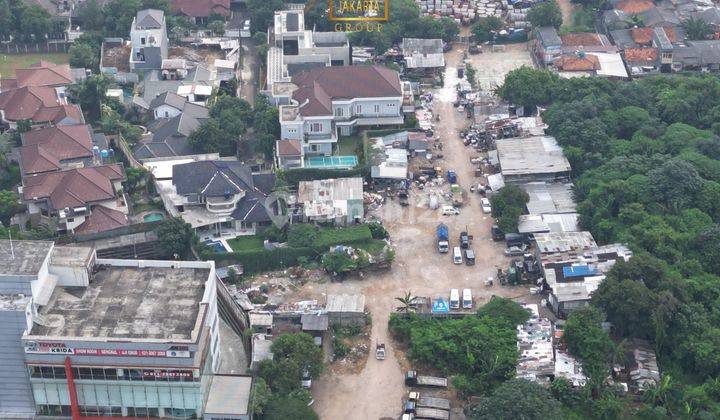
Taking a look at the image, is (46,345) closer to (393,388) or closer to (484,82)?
(393,388)

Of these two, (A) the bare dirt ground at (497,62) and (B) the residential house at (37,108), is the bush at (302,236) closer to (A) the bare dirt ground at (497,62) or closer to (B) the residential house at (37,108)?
(B) the residential house at (37,108)

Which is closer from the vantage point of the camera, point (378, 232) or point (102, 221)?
point (102, 221)

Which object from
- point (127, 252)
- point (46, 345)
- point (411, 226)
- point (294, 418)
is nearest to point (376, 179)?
point (411, 226)

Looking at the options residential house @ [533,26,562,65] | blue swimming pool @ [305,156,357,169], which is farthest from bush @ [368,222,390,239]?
residential house @ [533,26,562,65]

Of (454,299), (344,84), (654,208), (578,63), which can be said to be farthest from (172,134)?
(654,208)

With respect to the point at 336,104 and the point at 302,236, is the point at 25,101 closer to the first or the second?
the point at 336,104
